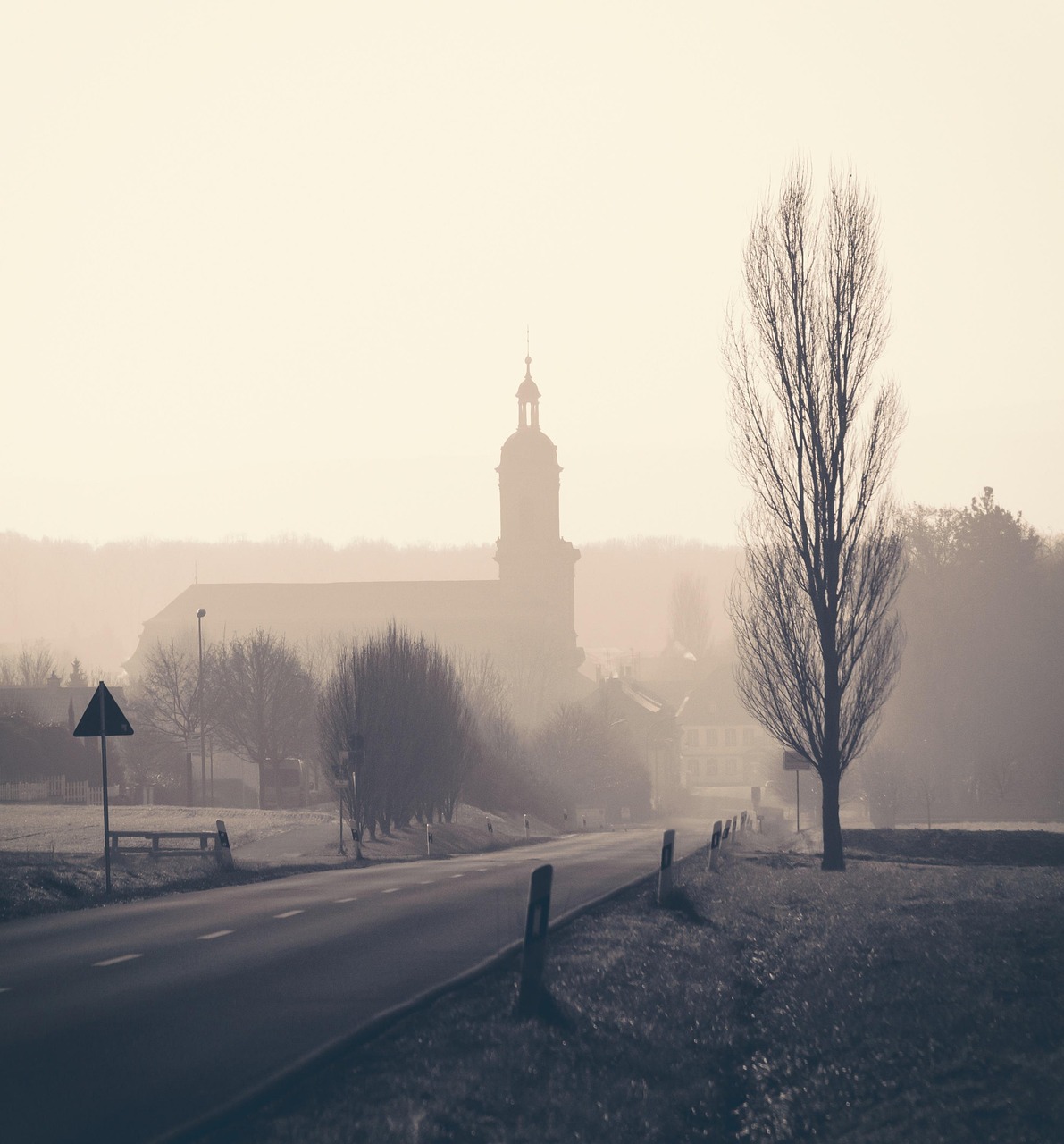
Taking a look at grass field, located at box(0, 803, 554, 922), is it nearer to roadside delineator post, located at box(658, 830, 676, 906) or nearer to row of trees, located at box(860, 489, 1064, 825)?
roadside delineator post, located at box(658, 830, 676, 906)

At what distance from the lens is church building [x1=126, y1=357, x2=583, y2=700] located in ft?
396

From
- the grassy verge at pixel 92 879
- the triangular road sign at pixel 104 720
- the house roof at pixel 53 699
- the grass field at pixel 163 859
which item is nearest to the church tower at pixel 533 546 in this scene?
the house roof at pixel 53 699

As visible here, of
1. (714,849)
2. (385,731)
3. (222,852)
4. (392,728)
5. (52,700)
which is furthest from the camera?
(52,700)

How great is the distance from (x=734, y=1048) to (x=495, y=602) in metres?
137

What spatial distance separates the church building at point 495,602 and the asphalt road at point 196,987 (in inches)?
3418

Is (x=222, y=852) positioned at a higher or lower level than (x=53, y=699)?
lower

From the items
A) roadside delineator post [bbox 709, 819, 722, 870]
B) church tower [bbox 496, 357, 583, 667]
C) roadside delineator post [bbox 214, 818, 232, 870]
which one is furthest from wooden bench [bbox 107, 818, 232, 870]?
church tower [bbox 496, 357, 583, 667]

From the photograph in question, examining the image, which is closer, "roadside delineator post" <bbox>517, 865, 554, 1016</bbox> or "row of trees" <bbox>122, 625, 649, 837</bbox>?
"roadside delineator post" <bbox>517, 865, 554, 1016</bbox>

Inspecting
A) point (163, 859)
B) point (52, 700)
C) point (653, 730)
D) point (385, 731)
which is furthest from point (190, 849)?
point (653, 730)

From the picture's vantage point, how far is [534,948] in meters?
9.47

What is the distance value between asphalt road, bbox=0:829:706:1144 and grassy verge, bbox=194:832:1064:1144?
552 millimetres

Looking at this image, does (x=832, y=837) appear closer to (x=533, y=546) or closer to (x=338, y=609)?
(x=533, y=546)

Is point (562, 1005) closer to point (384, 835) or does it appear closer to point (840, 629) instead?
point (840, 629)

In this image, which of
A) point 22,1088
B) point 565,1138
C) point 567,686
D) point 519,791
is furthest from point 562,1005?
point 567,686
